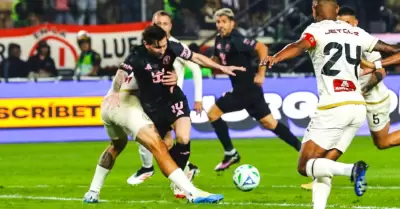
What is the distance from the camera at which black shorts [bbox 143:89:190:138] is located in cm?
1311

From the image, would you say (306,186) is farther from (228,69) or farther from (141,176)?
(141,176)

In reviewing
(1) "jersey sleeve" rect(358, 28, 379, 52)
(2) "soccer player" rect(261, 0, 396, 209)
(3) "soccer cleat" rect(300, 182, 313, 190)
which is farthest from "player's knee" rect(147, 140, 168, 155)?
(3) "soccer cleat" rect(300, 182, 313, 190)

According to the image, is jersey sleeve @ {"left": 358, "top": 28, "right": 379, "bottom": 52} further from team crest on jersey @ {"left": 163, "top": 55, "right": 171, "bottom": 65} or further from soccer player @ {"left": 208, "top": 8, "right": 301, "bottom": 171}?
soccer player @ {"left": 208, "top": 8, "right": 301, "bottom": 171}

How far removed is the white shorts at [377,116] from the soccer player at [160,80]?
1.98 meters

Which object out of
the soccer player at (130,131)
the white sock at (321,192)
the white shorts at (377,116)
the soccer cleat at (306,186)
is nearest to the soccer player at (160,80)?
the soccer player at (130,131)

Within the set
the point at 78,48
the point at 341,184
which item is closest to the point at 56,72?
the point at 78,48

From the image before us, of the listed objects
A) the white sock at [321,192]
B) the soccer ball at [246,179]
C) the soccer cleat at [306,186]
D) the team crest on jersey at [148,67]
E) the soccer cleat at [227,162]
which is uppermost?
the team crest on jersey at [148,67]

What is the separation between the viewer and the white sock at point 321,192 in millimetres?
10477

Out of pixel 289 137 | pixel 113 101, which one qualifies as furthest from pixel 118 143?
pixel 289 137

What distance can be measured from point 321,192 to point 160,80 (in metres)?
2.88

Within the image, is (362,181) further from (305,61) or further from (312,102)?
(305,61)

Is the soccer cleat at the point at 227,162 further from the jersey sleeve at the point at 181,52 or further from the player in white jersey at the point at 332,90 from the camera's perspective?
the player in white jersey at the point at 332,90

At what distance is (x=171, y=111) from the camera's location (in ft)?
43.2

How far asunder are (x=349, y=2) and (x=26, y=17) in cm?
721
